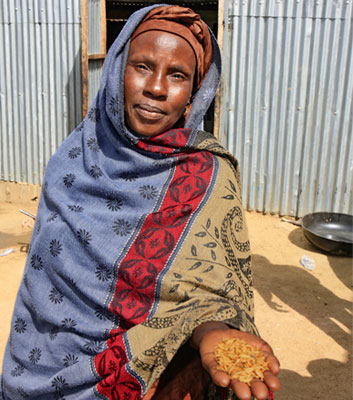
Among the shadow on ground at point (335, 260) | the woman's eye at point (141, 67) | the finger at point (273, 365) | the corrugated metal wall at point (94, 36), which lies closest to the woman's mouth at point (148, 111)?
the woman's eye at point (141, 67)

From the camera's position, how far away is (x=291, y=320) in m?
4.48

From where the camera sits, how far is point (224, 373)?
3.79 ft

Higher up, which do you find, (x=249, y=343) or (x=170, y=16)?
(x=170, y=16)

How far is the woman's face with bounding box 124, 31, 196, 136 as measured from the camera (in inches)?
67.4

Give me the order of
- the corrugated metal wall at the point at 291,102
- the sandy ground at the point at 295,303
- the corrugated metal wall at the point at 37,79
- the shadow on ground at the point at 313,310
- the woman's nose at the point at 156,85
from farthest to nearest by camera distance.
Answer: the corrugated metal wall at the point at 37,79, the corrugated metal wall at the point at 291,102, the sandy ground at the point at 295,303, the shadow on ground at the point at 313,310, the woman's nose at the point at 156,85

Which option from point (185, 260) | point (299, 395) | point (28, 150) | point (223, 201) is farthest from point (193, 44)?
point (28, 150)

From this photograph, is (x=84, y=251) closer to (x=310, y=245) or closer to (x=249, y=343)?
(x=249, y=343)

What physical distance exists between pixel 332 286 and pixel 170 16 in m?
4.29

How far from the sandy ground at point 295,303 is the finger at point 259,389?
2519mm

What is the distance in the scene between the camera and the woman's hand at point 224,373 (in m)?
1.13

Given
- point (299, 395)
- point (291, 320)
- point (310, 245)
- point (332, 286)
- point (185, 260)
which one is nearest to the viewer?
point (185, 260)

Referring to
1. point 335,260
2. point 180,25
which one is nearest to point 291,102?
point 335,260

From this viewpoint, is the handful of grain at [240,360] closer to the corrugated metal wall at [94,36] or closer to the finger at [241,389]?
the finger at [241,389]

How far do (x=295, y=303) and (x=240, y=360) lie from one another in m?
3.89
